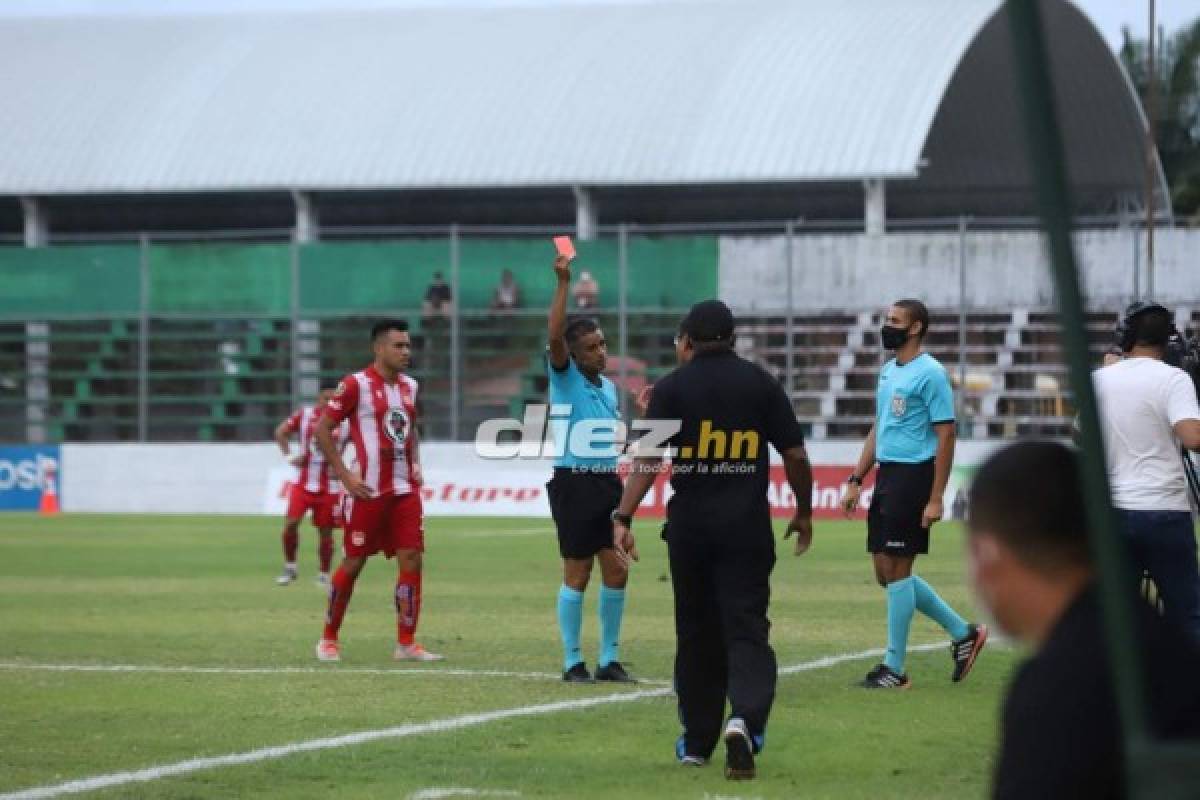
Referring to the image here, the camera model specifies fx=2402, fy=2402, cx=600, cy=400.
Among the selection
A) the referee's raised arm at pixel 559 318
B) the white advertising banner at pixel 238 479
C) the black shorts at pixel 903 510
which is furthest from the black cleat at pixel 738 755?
the white advertising banner at pixel 238 479

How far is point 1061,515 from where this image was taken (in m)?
4.13

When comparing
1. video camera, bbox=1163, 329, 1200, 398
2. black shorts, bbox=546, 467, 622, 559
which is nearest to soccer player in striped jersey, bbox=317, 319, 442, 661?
black shorts, bbox=546, 467, 622, 559

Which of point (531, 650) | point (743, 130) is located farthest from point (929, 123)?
point (531, 650)

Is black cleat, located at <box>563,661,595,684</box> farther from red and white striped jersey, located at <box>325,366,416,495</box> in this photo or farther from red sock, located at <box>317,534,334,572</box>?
red sock, located at <box>317,534,334,572</box>

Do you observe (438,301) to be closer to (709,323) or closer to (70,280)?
(70,280)

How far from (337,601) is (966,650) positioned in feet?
13.7

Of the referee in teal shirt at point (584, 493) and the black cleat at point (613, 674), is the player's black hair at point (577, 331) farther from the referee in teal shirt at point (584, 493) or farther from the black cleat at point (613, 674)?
the black cleat at point (613, 674)

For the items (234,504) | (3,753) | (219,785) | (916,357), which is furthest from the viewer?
(234,504)

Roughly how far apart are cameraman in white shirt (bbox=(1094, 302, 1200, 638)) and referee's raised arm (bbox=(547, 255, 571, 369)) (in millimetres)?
2985

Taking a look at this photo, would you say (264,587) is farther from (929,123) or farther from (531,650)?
(929,123)

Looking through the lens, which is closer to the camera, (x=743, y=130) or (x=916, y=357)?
(x=916, y=357)

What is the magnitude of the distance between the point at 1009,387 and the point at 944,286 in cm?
238

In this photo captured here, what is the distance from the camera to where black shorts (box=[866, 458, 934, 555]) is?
521 inches

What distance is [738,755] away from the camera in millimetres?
9734
